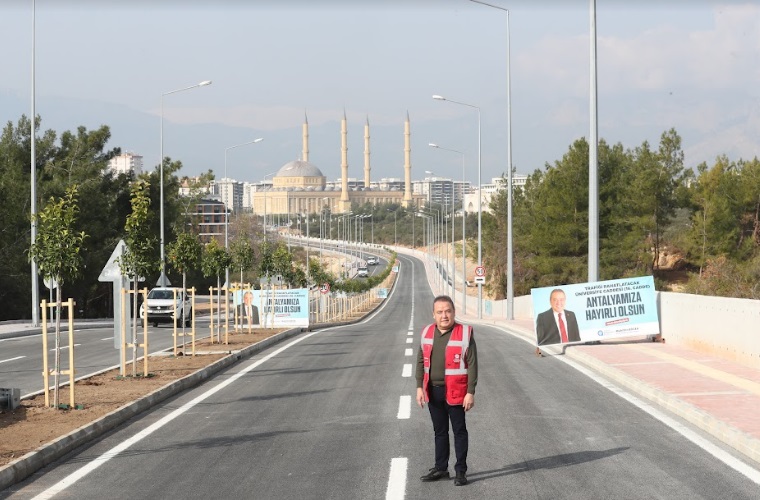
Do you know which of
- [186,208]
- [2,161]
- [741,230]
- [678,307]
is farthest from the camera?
[186,208]

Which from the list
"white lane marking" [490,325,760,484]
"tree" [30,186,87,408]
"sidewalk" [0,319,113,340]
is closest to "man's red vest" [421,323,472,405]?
"white lane marking" [490,325,760,484]

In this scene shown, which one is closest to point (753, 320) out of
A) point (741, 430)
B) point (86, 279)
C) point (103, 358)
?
point (741, 430)

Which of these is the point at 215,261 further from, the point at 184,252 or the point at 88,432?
the point at 88,432

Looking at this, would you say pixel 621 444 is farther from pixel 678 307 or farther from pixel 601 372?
pixel 678 307

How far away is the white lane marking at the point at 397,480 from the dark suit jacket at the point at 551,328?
512 inches

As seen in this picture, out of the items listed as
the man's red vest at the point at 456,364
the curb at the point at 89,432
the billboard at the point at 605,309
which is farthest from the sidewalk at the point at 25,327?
the man's red vest at the point at 456,364

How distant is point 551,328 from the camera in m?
22.5

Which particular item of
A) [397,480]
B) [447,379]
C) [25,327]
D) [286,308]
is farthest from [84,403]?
[25,327]

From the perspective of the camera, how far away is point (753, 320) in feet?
56.4

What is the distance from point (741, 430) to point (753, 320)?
273 inches

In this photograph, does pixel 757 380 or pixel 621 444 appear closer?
pixel 621 444

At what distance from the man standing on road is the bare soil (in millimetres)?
3957

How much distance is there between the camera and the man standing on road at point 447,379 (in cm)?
872

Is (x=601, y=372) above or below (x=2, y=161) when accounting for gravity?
below
